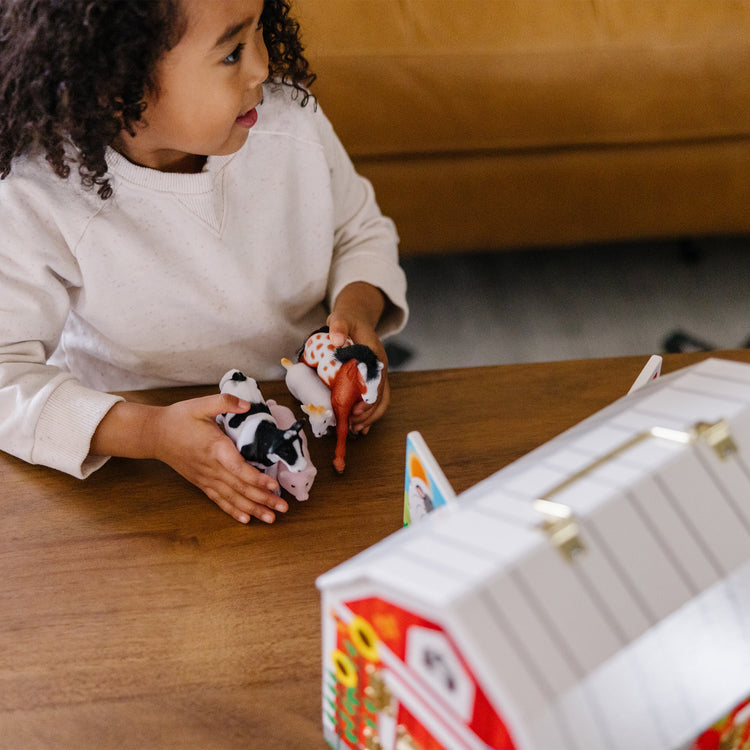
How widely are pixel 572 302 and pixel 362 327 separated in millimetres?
999

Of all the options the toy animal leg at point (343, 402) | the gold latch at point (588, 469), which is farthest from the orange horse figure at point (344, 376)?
the gold latch at point (588, 469)

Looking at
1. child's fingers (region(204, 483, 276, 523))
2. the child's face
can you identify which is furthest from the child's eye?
child's fingers (region(204, 483, 276, 523))

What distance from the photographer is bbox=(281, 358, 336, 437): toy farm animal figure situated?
2.23 feet

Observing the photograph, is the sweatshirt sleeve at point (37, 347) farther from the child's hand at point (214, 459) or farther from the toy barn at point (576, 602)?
the toy barn at point (576, 602)

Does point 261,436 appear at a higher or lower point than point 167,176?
lower

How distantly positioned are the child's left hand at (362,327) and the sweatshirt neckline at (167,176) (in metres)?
0.18

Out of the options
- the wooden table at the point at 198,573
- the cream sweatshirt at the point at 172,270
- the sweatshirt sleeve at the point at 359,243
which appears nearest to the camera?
the wooden table at the point at 198,573

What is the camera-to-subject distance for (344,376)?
2.24 feet

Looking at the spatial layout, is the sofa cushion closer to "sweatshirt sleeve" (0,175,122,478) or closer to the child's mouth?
the child's mouth

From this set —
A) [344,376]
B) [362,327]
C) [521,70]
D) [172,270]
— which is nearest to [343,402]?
[344,376]

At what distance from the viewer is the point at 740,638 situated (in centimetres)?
40

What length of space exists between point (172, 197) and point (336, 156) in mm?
212

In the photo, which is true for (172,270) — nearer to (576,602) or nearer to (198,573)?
(198,573)

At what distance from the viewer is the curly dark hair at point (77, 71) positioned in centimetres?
61
